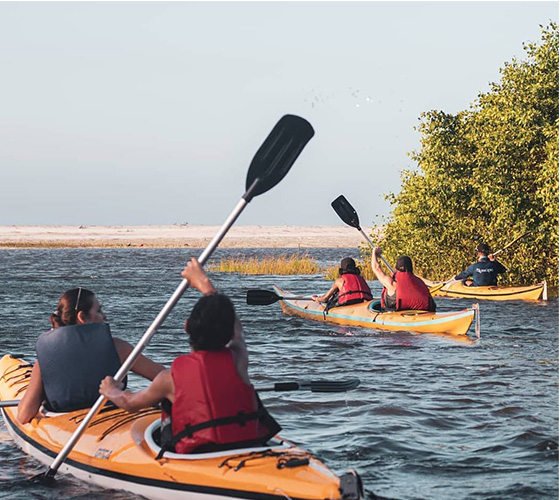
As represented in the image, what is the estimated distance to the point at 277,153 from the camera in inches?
240

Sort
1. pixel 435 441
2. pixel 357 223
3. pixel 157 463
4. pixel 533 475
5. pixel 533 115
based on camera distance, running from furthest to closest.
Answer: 1. pixel 533 115
2. pixel 357 223
3. pixel 435 441
4. pixel 533 475
5. pixel 157 463

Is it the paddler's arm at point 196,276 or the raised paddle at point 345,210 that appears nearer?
the paddler's arm at point 196,276

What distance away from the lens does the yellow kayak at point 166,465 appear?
4.70m

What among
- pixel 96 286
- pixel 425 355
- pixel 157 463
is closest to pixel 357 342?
pixel 425 355

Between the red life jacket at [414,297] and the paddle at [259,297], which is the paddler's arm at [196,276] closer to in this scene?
the paddle at [259,297]

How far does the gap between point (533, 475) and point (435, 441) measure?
115 cm

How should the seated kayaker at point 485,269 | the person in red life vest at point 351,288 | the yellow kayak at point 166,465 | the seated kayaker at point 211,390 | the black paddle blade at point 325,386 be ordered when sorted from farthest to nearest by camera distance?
the seated kayaker at point 485,269 → the person in red life vest at point 351,288 → the black paddle blade at point 325,386 → the seated kayaker at point 211,390 → the yellow kayak at point 166,465

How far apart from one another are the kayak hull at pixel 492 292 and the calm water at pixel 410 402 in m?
0.98

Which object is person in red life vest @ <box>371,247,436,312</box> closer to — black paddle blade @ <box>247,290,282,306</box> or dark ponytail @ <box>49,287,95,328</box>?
black paddle blade @ <box>247,290,282,306</box>

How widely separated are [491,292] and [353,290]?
570 cm

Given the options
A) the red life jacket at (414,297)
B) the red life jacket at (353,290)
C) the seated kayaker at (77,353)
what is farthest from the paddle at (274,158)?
the red life jacket at (353,290)

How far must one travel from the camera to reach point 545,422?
7.91 m

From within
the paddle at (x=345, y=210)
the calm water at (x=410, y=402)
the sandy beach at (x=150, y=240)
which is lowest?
the sandy beach at (x=150, y=240)

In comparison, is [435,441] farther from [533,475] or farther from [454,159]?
[454,159]
